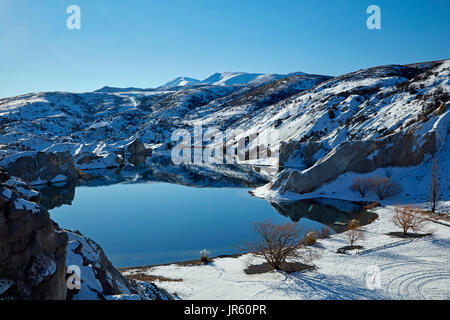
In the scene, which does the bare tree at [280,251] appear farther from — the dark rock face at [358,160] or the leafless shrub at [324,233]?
the dark rock face at [358,160]

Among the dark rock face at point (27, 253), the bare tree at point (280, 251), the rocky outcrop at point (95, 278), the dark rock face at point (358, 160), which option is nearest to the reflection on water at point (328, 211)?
the dark rock face at point (358, 160)

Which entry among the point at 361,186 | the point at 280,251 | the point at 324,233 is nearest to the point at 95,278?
the point at 280,251

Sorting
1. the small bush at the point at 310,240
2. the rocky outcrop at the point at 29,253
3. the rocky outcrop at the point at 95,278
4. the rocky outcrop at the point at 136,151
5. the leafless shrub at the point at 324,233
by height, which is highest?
the rocky outcrop at the point at 136,151

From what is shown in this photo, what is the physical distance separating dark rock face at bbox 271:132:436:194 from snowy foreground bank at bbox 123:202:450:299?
21.0m

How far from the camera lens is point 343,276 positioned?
19.5 metres

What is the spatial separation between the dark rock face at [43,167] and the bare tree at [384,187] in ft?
209

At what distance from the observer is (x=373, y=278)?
18672 millimetres

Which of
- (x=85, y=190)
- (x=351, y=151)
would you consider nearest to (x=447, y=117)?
(x=351, y=151)

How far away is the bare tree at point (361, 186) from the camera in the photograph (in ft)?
147

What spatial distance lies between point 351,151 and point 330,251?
27.5m

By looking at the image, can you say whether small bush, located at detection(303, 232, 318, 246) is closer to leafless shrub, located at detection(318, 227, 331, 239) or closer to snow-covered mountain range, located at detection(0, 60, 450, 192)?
leafless shrub, located at detection(318, 227, 331, 239)

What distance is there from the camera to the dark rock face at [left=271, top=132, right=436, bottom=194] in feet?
153

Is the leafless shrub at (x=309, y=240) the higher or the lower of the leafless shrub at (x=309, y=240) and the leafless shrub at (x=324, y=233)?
the higher
